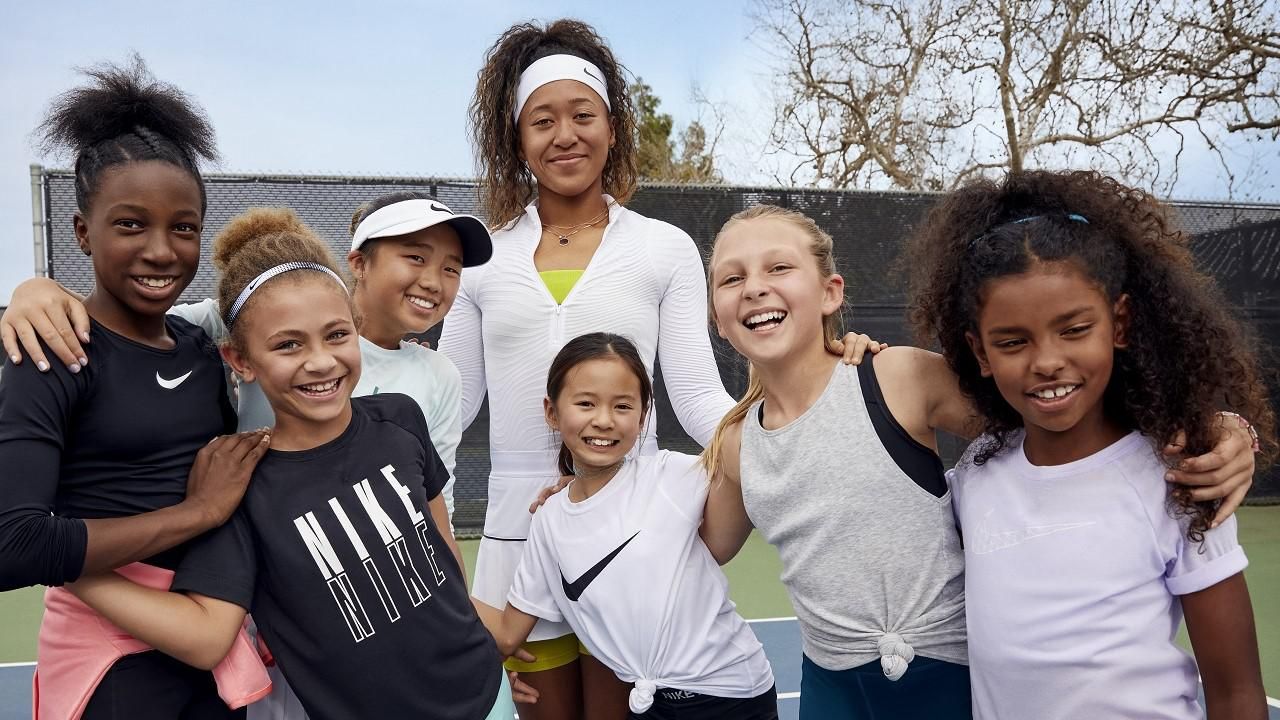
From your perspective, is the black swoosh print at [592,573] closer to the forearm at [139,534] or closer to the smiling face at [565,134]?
the forearm at [139,534]

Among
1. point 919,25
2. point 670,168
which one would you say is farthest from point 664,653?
point 670,168

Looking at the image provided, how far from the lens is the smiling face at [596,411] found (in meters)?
1.89

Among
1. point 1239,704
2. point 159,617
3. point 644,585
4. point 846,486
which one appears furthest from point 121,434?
point 1239,704

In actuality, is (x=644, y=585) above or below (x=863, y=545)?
below

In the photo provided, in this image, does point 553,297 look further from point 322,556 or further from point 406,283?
point 322,556

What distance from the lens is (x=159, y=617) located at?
137cm

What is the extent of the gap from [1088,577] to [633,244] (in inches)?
43.5

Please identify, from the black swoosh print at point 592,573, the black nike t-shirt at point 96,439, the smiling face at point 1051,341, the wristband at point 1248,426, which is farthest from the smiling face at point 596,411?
the wristband at point 1248,426

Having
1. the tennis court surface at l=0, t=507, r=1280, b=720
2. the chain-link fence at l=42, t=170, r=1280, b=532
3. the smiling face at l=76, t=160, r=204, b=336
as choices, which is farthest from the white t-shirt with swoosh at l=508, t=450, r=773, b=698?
the chain-link fence at l=42, t=170, r=1280, b=532

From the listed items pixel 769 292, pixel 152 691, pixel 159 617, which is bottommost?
pixel 152 691

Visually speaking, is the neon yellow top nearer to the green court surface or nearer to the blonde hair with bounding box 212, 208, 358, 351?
the blonde hair with bounding box 212, 208, 358, 351

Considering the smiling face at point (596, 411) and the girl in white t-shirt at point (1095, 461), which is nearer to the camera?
the girl in white t-shirt at point (1095, 461)

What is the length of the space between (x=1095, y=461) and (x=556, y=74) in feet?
4.41

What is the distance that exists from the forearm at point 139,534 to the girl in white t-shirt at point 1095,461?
1.27 m
